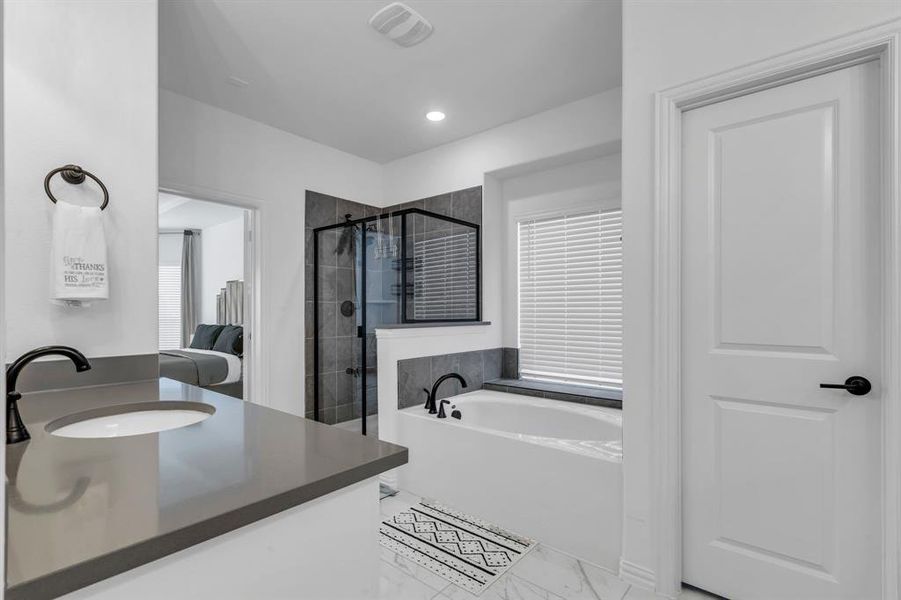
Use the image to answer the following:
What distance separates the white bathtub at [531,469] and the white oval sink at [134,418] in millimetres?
1532

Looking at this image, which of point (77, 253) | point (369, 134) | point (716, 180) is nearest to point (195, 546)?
point (77, 253)

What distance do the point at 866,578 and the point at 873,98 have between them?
1.58 metres

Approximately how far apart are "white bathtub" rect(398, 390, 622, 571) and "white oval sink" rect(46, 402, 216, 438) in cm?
153

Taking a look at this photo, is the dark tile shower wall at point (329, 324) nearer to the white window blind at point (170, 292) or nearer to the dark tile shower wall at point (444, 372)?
the dark tile shower wall at point (444, 372)

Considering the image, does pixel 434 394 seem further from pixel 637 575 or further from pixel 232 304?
pixel 232 304

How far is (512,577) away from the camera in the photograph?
6.48ft

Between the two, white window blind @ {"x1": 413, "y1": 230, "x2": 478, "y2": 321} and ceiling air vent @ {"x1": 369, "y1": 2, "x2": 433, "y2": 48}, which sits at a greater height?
ceiling air vent @ {"x1": 369, "y1": 2, "x2": 433, "y2": 48}

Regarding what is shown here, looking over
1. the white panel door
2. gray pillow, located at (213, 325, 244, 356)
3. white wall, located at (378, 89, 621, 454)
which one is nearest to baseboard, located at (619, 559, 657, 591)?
the white panel door

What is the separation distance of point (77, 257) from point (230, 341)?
13.7ft

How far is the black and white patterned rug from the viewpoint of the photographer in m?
2.01

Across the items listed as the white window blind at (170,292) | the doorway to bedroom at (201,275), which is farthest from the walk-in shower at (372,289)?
the white window blind at (170,292)

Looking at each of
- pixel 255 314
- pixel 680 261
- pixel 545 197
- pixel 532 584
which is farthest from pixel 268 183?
pixel 532 584

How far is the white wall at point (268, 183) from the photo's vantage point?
3068 millimetres

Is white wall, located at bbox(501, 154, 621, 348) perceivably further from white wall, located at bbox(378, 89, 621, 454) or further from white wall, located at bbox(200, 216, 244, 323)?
white wall, located at bbox(200, 216, 244, 323)
